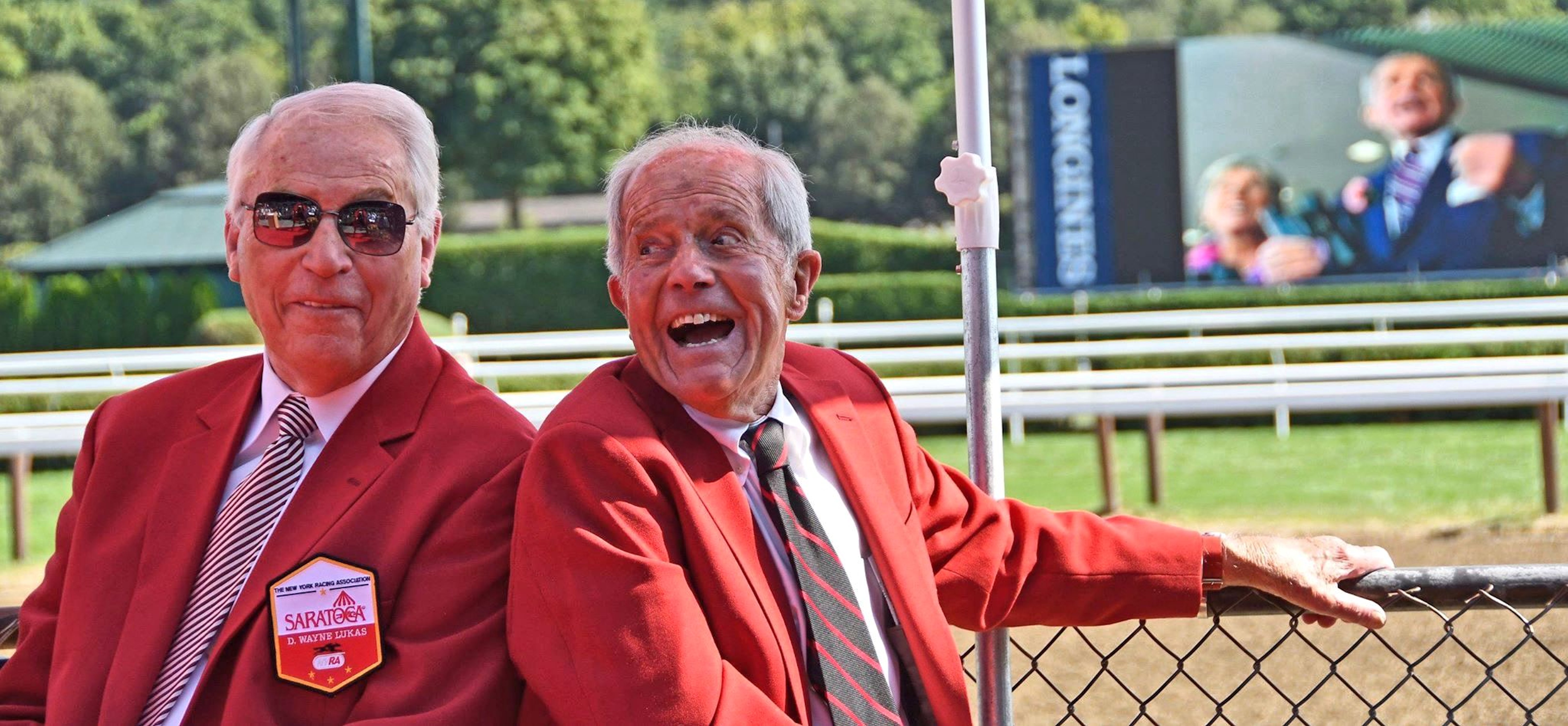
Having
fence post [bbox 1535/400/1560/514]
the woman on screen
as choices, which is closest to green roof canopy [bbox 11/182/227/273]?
the woman on screen

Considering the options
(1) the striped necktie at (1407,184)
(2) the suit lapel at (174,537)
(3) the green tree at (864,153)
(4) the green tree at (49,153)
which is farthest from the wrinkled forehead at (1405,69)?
(4) the green tree at (49,153)

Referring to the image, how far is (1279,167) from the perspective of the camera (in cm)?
1775

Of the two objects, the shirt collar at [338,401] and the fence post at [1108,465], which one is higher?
the shirt collar at [338,401]

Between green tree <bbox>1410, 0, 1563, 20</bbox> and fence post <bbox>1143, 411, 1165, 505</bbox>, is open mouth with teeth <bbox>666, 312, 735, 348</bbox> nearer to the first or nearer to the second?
fence post <bbox>1143, 411, 1165, 505</bbox>

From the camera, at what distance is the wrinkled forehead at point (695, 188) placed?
86.6 inches

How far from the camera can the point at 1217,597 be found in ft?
8.27

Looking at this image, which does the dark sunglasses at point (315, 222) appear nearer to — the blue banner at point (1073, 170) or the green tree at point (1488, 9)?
the blue banner at point (1073, 170)

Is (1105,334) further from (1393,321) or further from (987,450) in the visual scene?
(987,450)

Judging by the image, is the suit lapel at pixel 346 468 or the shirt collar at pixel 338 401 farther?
the shirt collar at pixel 338 401

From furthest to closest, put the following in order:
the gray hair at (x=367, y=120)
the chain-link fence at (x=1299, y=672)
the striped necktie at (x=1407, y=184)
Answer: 1. the striped necktie at (x=1407, y=184)
2. the chain-link fence at (x=1299, y=672)
3. the gray hair at (x=367, y=120)

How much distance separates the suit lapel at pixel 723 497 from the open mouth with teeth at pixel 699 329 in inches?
2.9

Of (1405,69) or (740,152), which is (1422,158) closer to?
(1405,69)

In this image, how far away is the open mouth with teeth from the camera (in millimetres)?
2189

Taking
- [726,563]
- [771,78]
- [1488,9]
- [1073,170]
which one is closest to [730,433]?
[726,563]
